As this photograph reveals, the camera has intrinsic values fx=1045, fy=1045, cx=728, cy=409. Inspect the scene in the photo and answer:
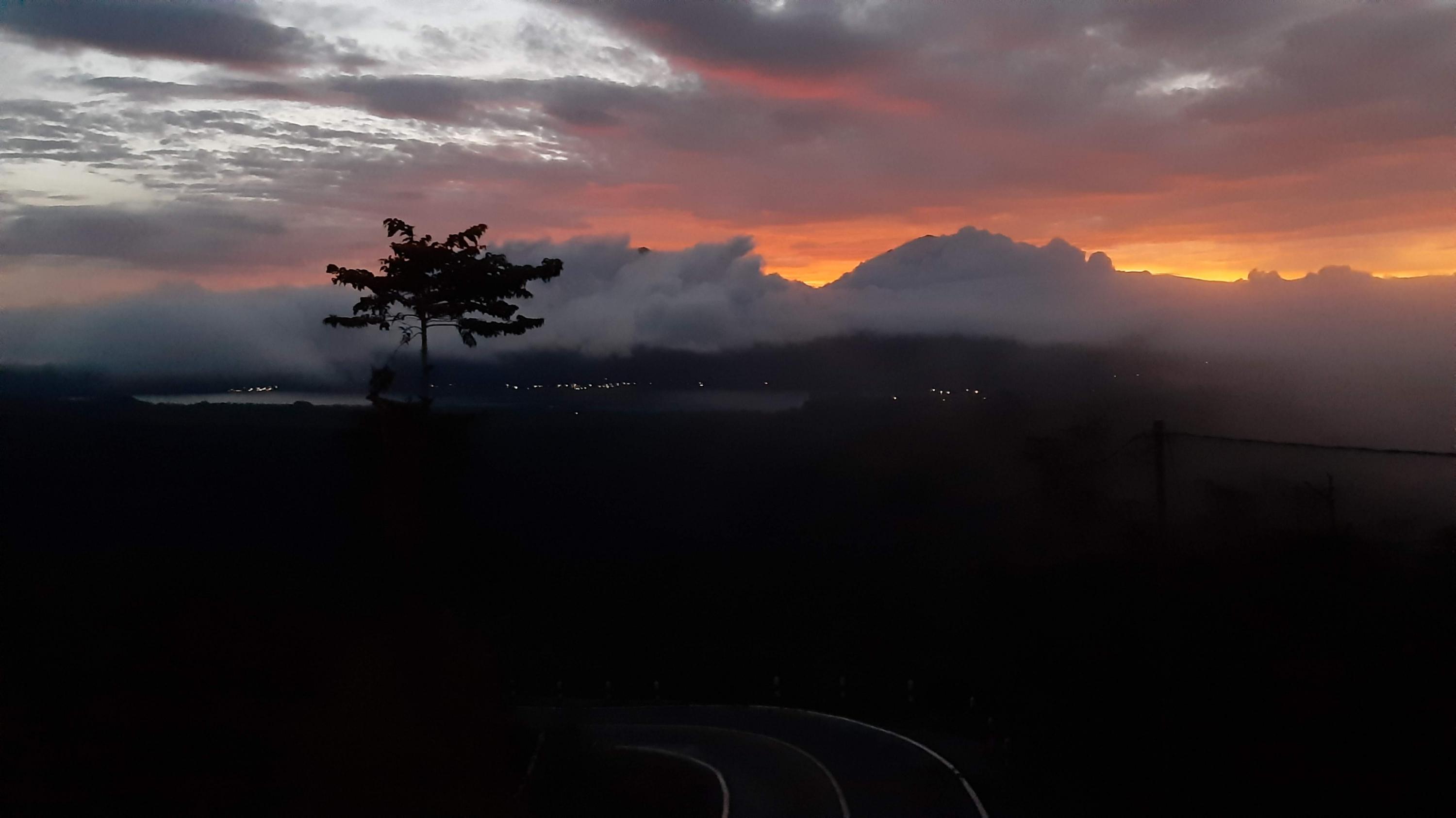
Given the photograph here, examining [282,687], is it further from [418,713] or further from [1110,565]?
[1110,565]

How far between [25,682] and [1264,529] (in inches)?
766

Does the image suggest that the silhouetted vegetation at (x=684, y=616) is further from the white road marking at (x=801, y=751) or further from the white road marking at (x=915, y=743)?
the white road marking at (x=801, y=751)

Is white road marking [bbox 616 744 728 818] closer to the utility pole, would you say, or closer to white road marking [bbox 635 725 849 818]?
white road marking [bbox 635 725 849 818]

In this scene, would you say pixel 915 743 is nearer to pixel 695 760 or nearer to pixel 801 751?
pixel 801 751

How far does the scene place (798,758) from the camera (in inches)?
880

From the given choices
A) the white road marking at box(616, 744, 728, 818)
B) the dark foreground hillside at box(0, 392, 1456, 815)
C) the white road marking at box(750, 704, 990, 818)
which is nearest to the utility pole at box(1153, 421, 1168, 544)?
the dark foreground hillside at box(0, 392, 1456, 815)

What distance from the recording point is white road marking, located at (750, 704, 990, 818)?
18781 millimetres

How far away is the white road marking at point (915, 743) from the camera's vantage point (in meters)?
18.8

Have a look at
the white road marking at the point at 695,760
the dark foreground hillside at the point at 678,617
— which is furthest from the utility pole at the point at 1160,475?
the white road marking at the point at 695,760

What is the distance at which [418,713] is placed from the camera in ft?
42.3

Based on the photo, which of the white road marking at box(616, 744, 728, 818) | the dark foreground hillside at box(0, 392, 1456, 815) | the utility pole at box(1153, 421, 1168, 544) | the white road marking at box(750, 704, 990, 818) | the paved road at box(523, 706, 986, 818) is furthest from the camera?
the white road marking at box(616, 744, 728, 818)

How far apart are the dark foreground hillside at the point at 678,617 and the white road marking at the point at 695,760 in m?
3.23

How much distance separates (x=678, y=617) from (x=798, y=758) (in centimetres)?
1925

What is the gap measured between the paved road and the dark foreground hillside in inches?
45.5
